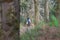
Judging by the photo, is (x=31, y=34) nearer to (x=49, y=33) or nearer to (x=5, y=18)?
(x=49, y=33)

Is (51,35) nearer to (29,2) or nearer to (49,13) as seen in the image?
(49,13)

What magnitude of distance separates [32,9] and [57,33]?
470 millimetres

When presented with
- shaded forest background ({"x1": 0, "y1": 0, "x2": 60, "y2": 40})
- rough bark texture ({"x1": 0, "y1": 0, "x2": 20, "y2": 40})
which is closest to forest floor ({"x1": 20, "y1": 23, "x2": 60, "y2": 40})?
shaded forest background ({"x1": 0, "y1": 0, "x2": 60, "y2": 40})

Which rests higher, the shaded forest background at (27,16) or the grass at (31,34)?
the shaded forest background at (27,16)

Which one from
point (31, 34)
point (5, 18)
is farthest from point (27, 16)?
point (5, 18)

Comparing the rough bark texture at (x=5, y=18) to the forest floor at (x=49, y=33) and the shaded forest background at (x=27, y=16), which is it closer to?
the shaded forest background at (x=27, y=16)

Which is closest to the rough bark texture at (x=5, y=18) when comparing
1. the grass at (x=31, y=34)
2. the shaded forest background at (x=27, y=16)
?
the shaded forest background at (x=27, y=16)

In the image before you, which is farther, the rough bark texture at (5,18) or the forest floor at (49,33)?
the forest floor at (49,33)

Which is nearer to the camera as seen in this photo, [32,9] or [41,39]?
[41,39]

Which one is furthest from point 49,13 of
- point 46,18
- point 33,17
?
point 33,17

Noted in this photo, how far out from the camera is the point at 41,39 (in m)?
1.28

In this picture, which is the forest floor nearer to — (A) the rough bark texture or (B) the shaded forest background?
(B) the shaded forest background

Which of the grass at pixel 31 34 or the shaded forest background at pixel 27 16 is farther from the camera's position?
the grass at pixel 31 34

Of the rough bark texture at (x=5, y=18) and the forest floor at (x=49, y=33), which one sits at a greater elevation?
the rough bark texture at (x=5, y=18)
